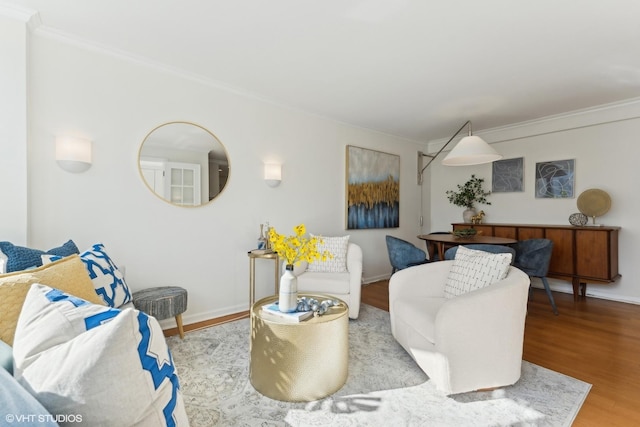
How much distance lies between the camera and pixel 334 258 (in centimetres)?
350

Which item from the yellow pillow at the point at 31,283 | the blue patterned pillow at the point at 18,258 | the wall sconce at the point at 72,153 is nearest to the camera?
the yellow pillow at the point at 31,283

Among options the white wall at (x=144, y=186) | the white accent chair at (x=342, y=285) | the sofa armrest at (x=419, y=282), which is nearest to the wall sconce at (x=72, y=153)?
the white wall at (x=144, y=186)

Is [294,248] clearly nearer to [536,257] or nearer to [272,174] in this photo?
[272,174]

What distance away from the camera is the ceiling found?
206 cm

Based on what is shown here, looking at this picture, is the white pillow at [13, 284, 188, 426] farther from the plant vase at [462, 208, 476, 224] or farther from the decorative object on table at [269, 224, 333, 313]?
the plant vase at [462, 208, 476, 224]

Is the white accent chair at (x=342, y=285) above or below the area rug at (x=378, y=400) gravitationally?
above

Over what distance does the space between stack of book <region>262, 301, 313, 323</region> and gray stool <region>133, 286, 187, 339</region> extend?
961 mm

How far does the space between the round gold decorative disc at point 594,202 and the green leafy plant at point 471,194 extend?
123 cm

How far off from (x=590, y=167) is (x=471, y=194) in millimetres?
1573

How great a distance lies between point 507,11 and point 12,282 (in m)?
3.09

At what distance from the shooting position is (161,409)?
2.85ft

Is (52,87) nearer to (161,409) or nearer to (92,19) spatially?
(92,19)

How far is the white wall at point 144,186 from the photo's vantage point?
238 cm

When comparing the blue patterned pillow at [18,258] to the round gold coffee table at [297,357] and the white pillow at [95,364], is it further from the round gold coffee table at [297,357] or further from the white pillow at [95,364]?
the round gold coffee table at [297,357]
